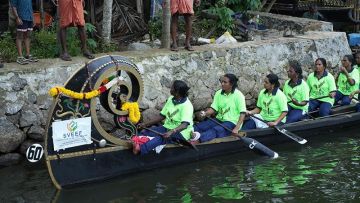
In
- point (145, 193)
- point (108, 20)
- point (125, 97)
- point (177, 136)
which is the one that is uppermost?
point (108, 20)

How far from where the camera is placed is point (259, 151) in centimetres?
856

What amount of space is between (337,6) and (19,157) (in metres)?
12.2

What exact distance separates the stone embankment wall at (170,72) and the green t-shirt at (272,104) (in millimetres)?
1252

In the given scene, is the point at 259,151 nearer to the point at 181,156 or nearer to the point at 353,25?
the point at 181,156

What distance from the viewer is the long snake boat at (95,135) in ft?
23.5

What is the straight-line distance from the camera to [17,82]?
8484mm

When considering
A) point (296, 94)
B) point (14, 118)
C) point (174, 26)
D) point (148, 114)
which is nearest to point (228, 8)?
point (174, 26)

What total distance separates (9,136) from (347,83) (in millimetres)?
6433

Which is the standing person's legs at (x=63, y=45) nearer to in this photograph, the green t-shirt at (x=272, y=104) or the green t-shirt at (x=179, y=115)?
the green t-shirt at (x=179, y=115)

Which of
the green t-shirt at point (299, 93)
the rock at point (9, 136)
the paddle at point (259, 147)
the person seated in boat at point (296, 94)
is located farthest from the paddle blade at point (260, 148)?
the rock at point (9, 136)

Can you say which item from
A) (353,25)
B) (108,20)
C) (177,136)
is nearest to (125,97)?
(177,136)

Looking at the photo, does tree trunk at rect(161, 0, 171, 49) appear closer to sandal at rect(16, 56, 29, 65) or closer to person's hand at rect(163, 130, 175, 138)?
sandal at rect(16, 56, 29, 65)

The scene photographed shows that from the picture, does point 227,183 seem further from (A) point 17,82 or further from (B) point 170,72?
(A) point 17,82

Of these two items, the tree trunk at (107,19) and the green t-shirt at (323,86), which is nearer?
the green t-shirt at (323,86)
